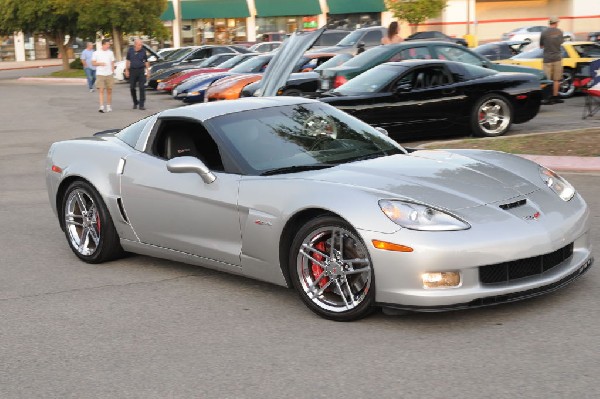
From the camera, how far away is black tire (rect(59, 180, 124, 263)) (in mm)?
7395

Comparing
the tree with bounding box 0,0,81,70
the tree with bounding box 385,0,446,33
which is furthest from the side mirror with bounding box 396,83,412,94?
the tree with bounding box 385,0,446,33

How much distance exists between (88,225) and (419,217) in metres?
3.23

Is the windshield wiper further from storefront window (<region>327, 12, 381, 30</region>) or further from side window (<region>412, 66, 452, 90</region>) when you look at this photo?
storefront window (<region>327, 12, 381, 30</region>)

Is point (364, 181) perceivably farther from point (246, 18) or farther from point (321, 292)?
point (246, 18)

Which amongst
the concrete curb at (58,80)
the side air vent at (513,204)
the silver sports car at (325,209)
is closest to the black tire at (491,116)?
the silver sports car at (325,209)

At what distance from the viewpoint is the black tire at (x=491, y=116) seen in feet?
48.4

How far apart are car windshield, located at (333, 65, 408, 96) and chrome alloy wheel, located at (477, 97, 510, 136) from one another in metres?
1.40

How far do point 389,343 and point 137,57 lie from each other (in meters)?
20.9

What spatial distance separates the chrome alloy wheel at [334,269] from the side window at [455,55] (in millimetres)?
12078

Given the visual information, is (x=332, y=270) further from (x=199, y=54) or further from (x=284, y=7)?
(x=284, y=7)

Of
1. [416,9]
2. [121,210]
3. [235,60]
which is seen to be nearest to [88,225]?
[121,210]

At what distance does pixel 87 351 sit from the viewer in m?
5.35

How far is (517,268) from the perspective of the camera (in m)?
5.41

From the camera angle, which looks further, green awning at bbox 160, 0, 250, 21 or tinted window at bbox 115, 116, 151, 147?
green awning at bbox 160, 0, 250, 21
